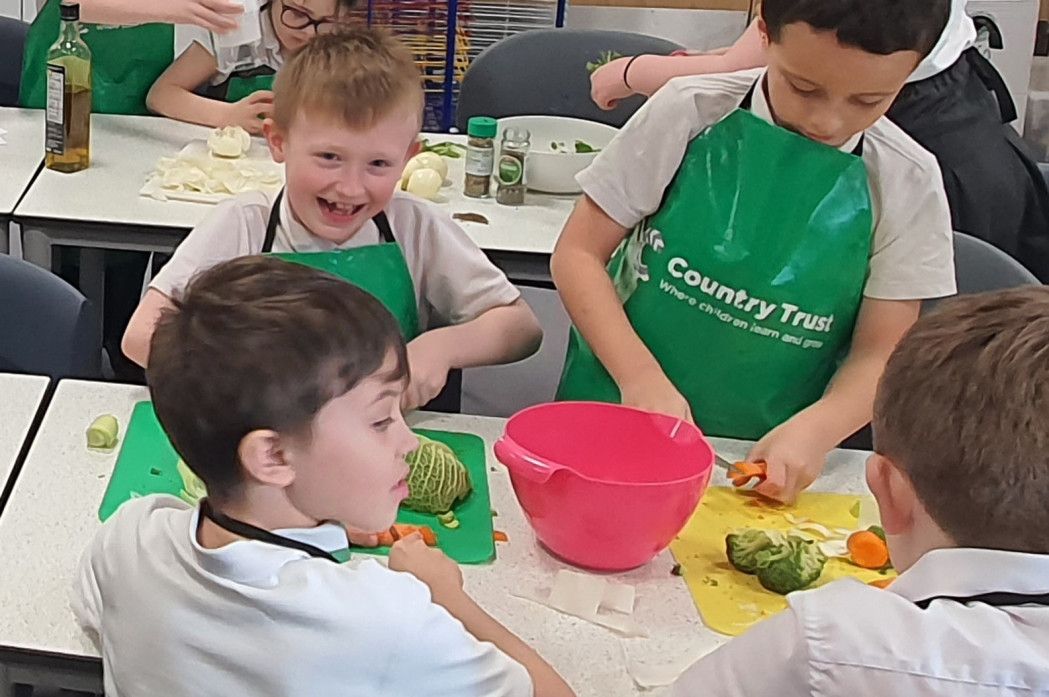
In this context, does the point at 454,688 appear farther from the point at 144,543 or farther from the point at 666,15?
the point at 666,15

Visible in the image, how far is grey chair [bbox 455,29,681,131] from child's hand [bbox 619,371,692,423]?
1.32m

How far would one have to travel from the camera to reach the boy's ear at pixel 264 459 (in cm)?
92

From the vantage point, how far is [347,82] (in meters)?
1.46

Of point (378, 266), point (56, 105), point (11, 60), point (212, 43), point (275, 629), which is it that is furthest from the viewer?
point (11, 60)

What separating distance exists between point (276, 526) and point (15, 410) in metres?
0.54

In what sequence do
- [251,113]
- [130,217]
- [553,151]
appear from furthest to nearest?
[251,113]
[553,151]
[130,217]

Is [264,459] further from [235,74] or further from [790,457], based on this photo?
[235,74]

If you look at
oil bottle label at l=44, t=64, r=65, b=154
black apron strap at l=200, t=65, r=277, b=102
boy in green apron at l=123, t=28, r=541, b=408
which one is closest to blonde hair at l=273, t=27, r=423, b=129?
boy in green apron at l=123, t=28, r=541, b=408

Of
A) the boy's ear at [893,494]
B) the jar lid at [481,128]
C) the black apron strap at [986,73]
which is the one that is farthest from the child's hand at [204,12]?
the boy's ear at [893,494]

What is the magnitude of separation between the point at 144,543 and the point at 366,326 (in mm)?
227

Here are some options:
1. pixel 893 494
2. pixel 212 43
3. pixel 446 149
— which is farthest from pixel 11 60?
pixel 893 494

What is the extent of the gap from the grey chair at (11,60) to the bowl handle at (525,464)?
190cm

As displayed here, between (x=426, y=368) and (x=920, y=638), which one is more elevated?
(x=920, y=638)

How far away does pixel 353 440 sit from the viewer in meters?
0.95
